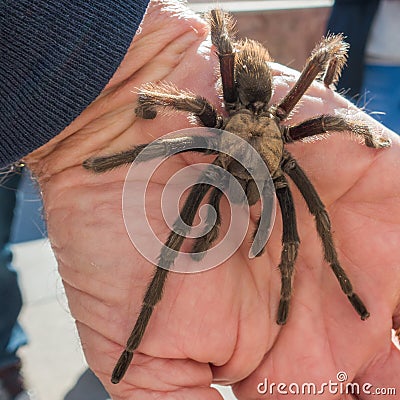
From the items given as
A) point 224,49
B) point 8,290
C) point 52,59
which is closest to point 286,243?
point 224,49

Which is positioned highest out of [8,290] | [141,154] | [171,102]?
[171,102]

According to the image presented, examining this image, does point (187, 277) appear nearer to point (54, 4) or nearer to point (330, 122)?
point (330, 122)

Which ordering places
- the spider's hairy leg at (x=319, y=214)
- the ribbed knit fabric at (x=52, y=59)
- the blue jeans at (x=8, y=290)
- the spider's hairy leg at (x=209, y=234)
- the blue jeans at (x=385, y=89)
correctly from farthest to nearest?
the blue jeans at (x=385, y=89), the blue jeans at (x=8, y=290), the spider's hairy leg at (x=319, y=214), the spider's hairy leg at (x=209, y=234), the ribbed knit fabric at (x=52, y=59)

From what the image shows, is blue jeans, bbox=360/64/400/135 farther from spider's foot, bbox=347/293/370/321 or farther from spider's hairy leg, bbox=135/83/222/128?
spider's hairy leg, bbox=135/83/222/128

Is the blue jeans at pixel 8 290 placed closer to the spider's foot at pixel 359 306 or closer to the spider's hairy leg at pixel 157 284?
the spider's hairy leg at pixel 157 284

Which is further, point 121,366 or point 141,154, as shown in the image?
point 141,154

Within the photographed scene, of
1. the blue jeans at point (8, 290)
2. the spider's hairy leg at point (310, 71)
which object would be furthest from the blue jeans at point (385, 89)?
the blue jeans at point (8, 290)

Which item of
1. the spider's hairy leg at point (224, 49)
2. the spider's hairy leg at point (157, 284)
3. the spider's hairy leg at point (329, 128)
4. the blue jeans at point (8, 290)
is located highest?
the spider's hairy leg at point (224, 49)

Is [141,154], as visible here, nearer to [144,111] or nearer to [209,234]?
[144,111]
